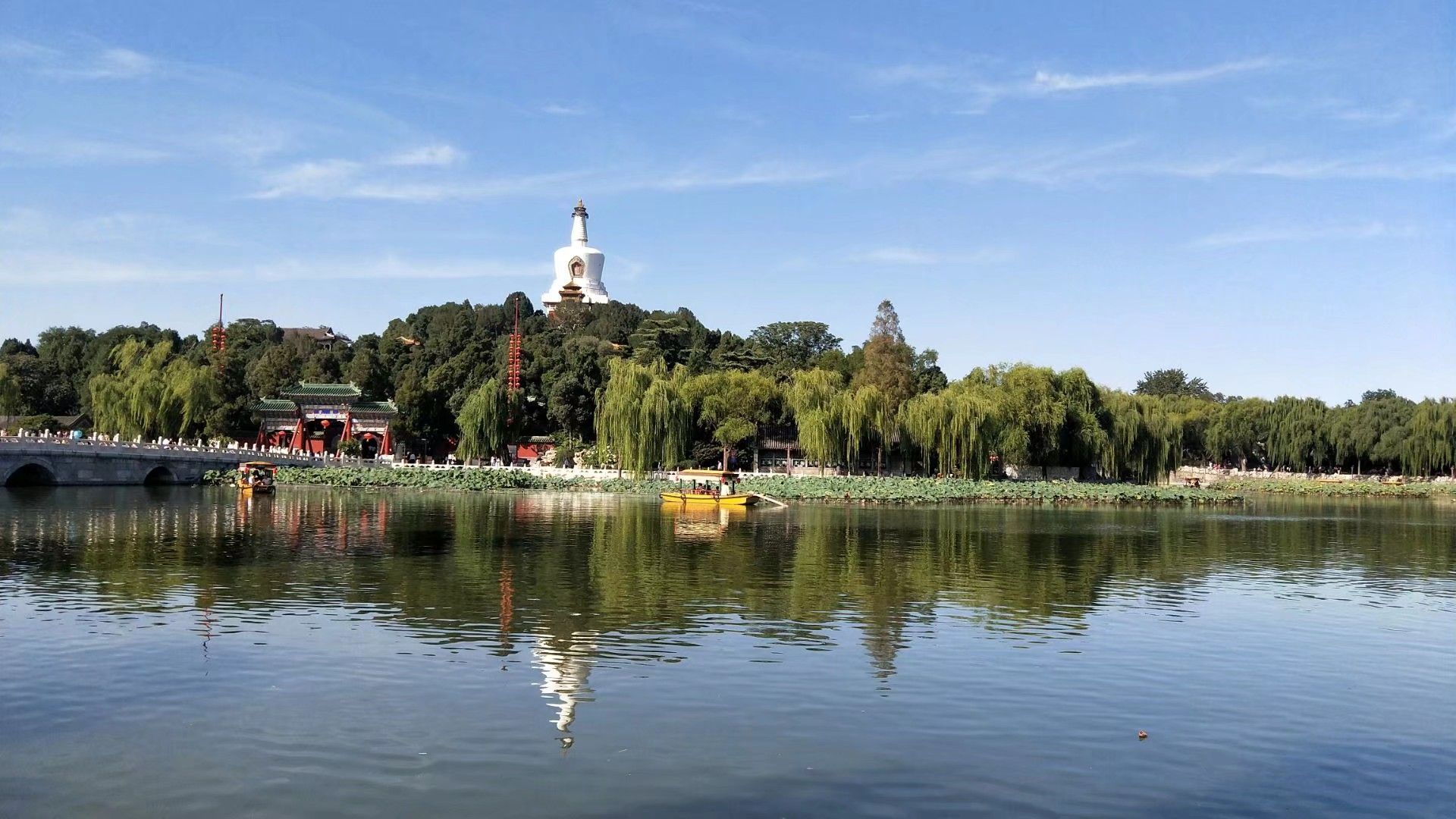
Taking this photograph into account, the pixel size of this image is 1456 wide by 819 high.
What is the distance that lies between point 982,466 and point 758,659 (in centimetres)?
4096

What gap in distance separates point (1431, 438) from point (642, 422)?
155ft

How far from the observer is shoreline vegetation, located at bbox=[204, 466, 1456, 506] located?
1838 inches

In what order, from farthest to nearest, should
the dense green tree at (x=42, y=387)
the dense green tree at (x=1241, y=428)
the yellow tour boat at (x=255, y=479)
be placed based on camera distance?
the dense green tree at (x=1241, y=428)
the dense green tree at (x=42, y=387)
the yellow tour boat at (x=255, y=479)

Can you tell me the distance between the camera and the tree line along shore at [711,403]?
5316cm

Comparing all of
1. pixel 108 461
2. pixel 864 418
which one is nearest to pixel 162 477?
pixel 108 461

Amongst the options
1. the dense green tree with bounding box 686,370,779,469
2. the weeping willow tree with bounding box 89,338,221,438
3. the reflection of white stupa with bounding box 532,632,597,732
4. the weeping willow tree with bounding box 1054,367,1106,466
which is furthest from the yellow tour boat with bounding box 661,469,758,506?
the weeping willow tree with bounding box 89,338,221,438

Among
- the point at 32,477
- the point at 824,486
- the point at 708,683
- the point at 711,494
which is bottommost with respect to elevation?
the point at 708,683

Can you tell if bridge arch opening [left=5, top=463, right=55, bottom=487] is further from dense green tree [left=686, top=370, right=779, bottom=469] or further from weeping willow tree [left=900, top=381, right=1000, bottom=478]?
weeping willow tree [left=900, top=381, right=1000, bottom=478]

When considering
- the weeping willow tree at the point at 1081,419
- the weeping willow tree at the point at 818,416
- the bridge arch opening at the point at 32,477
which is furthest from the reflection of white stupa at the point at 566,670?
the weeping willow tree at the point at 1081,419

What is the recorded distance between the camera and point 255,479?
1813 inches

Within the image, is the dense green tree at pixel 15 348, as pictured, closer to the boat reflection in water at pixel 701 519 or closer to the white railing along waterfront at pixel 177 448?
the white railing along waterfront at pixel 177 448

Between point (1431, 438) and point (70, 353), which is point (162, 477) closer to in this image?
point (70, 353)

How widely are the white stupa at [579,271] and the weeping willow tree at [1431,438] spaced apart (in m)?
58.6

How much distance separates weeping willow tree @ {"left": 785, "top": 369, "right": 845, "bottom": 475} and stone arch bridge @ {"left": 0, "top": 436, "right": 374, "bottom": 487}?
77.1 ft
